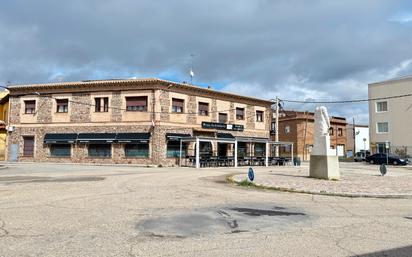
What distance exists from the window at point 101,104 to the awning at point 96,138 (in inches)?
96.7

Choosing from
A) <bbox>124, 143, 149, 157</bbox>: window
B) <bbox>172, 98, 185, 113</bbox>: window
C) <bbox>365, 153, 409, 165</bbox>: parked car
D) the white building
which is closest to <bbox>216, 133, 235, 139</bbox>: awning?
<bbox>172, 98, 185, 113</bbox>: window

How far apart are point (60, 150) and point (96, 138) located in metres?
4.52

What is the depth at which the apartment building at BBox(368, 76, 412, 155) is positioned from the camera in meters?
56.6

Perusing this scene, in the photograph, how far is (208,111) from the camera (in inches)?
1550

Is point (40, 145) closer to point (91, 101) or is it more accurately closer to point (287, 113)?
point (91, 101)

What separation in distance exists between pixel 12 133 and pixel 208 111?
790 inches

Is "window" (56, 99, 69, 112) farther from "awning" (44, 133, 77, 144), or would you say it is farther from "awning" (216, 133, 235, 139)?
"awning" (216, 133, 235, 139)

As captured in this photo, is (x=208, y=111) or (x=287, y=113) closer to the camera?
(x=208, y=111)

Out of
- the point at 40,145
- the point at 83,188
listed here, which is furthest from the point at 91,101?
the point at 83,188

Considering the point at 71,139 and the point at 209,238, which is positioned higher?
the point at 71,139

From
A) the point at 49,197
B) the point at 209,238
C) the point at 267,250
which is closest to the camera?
the point at 267,250

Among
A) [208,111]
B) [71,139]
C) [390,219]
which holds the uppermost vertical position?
[208,111]

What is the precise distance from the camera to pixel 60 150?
37281mm

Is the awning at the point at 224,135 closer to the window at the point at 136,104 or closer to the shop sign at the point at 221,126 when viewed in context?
the shop sign at the point at 221,126
